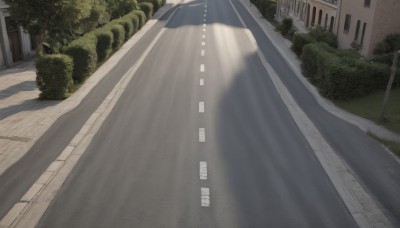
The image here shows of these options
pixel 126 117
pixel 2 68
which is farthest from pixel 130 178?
pixel 2 68

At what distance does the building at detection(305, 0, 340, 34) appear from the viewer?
29.8 meters

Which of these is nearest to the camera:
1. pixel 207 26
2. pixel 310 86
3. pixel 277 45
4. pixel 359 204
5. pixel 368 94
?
pixel 359 204

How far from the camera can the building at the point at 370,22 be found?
896 inches

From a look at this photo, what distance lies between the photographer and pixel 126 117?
580 inches

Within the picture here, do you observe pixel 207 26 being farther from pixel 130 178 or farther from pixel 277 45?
pixel 130 178

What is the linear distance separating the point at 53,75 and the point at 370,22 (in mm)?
18036

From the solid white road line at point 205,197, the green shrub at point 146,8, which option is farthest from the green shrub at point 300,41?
the green shrub at point 146,8

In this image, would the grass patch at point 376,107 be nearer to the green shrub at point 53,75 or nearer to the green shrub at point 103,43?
the green shrub at point 53,75

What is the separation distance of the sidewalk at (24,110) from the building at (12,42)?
2.44 metres

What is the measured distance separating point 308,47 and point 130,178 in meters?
14.5

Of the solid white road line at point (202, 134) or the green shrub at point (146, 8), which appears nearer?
the solid white road line at point (202, 134)

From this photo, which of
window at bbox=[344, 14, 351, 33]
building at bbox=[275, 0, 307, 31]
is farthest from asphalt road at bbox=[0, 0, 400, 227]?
building at bbox=[275, 0, 307, 31]

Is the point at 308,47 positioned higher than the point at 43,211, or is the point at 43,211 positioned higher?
the point at 308,47

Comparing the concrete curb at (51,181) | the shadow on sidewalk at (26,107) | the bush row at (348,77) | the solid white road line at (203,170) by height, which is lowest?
the solid white road line at (203,170)
